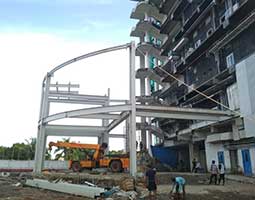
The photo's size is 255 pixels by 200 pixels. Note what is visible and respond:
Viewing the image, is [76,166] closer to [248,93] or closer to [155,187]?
[155,187]

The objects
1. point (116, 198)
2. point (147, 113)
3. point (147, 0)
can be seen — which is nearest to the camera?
point (116, 198)

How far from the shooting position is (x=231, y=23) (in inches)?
915

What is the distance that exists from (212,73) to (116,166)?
1348 centimetres

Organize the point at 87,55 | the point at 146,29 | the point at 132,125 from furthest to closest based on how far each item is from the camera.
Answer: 1. the point at 146,29
2. the point at 87,55
3. the point at 132,125

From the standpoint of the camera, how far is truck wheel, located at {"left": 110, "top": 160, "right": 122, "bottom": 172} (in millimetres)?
23066

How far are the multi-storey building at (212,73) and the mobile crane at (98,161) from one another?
8.22m

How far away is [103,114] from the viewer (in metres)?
28.0

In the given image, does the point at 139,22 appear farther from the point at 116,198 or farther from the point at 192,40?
the point at 116,198

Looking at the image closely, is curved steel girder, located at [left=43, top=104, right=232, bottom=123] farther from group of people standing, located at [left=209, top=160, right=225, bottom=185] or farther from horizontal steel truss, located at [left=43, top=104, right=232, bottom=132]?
group of people standing, located at [left=209, top=160, right=225, bottom=185]

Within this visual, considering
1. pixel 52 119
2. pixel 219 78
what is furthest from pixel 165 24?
pixel 52 119

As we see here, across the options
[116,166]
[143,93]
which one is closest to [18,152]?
[143,93]

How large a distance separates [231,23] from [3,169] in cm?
3252

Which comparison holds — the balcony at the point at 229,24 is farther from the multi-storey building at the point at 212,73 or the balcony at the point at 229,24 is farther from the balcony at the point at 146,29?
the balcony at the point at 146,29

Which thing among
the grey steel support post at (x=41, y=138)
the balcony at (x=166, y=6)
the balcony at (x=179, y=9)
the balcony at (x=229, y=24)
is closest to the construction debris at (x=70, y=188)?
the grey steel support post at (x=41, y=138)
